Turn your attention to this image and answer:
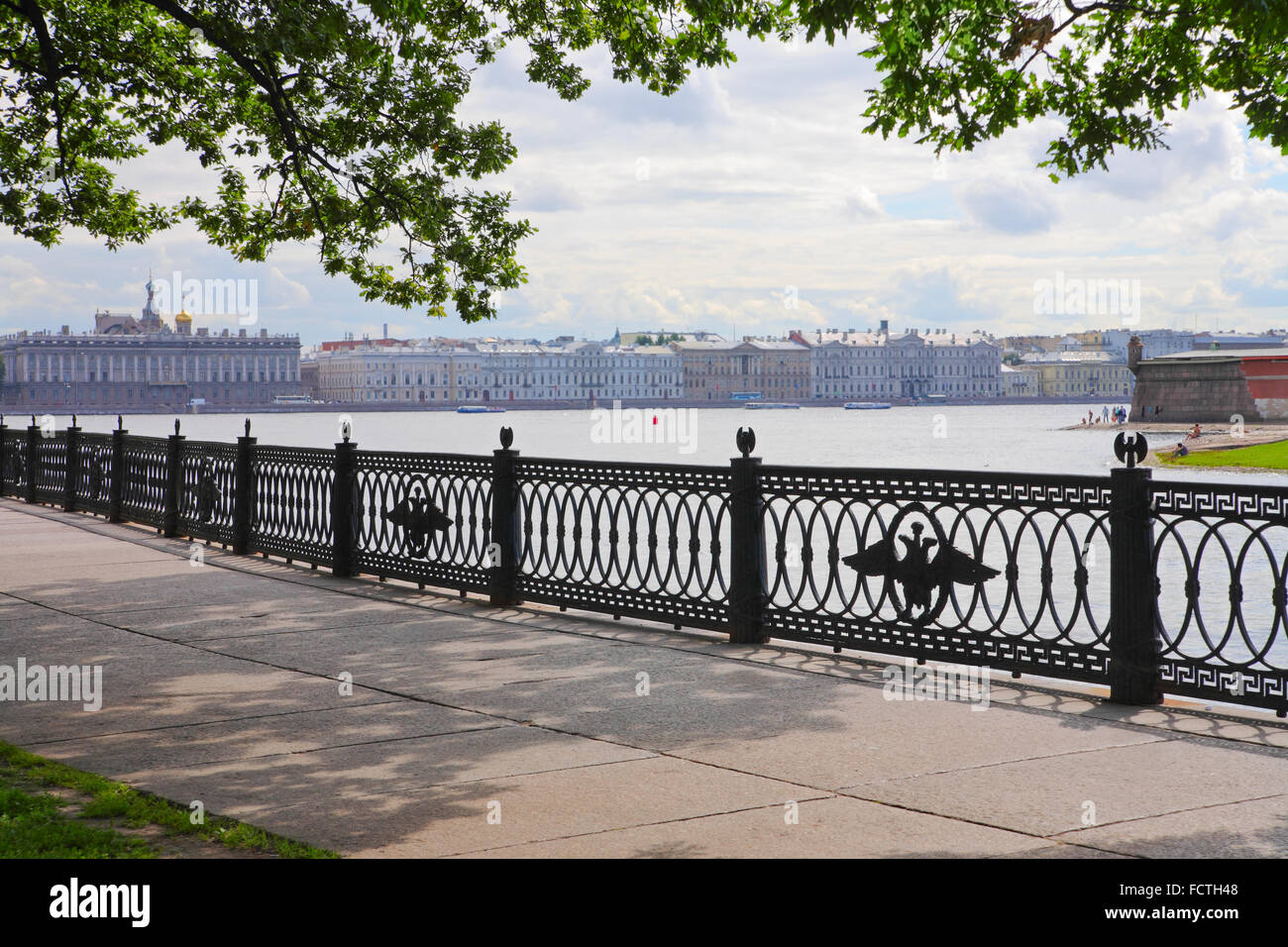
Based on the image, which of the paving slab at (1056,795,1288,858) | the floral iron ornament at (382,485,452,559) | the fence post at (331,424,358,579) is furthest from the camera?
the fence post at (331,424,358,579)

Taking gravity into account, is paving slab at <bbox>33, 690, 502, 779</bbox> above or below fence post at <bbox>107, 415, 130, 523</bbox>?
below

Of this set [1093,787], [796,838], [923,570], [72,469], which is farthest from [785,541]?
[72,469]

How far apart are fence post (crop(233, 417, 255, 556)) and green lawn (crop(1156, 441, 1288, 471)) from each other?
4355 cm

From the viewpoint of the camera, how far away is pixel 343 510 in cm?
1237

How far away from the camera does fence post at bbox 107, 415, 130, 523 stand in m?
18.3

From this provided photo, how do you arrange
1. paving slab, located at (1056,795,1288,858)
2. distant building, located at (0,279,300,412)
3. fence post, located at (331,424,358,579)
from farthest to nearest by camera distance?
1. distant building, located at (0,279,300,412)
2. fence post, located at (331,424,358,579)
3. paving slab, located at (1056,795,1288,858)

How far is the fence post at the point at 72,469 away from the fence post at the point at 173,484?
4804 millimetres

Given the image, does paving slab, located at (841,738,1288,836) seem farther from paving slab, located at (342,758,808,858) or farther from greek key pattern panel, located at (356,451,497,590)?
greek key pattern panel, located at (356,451,497,590)

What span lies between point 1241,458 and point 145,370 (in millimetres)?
159949

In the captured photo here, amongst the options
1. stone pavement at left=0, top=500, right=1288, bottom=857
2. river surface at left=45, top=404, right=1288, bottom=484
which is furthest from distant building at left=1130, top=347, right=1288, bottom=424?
stone pavement at left=0, top=500, right=1288, bottom=857

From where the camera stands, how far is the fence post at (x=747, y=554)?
8773mm

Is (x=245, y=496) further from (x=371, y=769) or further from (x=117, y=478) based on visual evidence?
(x=371, y=769)

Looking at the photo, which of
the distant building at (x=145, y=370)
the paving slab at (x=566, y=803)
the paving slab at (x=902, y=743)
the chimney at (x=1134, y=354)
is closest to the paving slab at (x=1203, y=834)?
the paving slab at (x=902, y=743)
